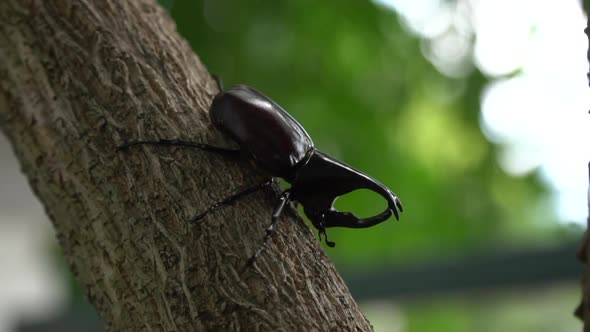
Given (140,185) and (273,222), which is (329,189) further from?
(140,185)

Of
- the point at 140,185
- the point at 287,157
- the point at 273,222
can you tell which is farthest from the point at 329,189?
the point at 140,185

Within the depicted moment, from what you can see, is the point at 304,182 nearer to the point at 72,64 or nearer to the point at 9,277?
the point at 72,64

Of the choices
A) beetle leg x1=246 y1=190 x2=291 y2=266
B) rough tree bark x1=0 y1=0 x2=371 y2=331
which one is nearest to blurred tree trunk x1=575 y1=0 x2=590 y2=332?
rough tree bark x1=0 y1=0 x2=371 y2=331

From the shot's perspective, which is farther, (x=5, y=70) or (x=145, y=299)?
(x=5, y=70)

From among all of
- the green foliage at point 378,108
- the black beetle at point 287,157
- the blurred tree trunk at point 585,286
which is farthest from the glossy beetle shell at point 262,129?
the green foliage at point 378,108

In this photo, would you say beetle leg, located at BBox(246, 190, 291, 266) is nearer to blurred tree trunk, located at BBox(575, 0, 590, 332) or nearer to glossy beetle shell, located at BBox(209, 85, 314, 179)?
glossy beetle shell, located at BBox(209, 85, 314, 179)

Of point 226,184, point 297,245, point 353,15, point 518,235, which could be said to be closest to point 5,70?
point 226,184

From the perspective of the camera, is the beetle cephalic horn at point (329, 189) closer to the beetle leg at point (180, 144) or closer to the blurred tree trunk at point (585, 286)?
the beetle leg at point (180, 144)
